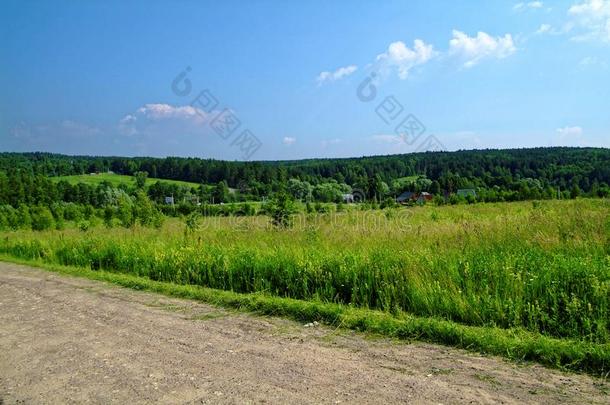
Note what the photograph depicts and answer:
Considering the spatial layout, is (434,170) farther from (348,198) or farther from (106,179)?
(106,179)

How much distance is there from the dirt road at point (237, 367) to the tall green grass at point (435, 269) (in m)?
1.31

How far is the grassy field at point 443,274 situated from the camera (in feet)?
18.6

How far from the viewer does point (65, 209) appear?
55938 millimetres

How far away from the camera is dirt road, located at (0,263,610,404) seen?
4.13m

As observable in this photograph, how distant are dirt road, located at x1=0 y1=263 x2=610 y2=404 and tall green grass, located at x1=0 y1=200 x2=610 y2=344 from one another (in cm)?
131

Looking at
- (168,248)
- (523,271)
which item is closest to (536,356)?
(523,271)

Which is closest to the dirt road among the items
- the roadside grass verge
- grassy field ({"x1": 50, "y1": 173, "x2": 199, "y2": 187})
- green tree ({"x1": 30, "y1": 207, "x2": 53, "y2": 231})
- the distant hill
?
the roadside grass verge

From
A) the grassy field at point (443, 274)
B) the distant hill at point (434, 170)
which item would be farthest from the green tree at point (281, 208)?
the distant hill at point (434, 170)

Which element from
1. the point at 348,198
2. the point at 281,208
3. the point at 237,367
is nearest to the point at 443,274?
the point at 237,367

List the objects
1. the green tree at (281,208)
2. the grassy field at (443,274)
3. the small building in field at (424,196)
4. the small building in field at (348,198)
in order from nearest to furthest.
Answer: the grassy field at (443,274) < the green tree at (281,208) < the small building in field at (348,198) < the small building in field at (424,196)

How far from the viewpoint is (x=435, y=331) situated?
5766mm

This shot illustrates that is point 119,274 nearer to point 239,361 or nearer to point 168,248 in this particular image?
point 168,248

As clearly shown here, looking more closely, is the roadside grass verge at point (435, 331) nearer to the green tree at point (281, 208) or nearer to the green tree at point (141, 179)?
the green tree at point (281, 208)

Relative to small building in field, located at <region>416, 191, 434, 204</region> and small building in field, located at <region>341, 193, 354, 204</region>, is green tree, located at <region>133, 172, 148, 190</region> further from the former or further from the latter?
small building in field, located at <region>416, 191, 434, 204</region>
